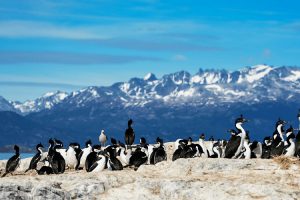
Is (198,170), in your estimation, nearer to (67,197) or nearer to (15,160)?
(67,197)

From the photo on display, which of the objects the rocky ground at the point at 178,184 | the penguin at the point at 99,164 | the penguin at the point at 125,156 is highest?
the penguin at the point at 125,156

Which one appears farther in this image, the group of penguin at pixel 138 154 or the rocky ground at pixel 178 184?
the group of penguin at pixel 138 154

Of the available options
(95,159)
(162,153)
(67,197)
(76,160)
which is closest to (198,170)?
(67,197)

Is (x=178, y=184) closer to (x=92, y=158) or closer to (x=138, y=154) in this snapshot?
(x=92, y=158)

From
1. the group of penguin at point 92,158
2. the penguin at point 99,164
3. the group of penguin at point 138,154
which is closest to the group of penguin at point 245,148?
the group of penguin at point 138,154

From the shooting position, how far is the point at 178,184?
73.6 ft

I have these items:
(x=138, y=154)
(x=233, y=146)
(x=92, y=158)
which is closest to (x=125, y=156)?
(x=138, y=154)

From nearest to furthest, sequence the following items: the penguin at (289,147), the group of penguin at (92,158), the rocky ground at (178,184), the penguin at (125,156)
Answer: the rocky ground at (178,184)
the group of penguin at (92,158)
the penguin at (289,147)
the penguin at (125,156)

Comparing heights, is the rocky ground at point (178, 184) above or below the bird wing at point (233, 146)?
below

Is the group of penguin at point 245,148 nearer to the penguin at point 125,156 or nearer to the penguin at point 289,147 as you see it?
the penguin at point 289,147

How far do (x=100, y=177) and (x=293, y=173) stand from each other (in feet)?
19.5

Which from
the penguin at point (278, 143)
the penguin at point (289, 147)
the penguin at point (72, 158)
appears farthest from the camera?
the penguin at point (72, 158)

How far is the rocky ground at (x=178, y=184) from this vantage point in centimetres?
2170

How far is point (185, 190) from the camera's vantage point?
22.1 meters
